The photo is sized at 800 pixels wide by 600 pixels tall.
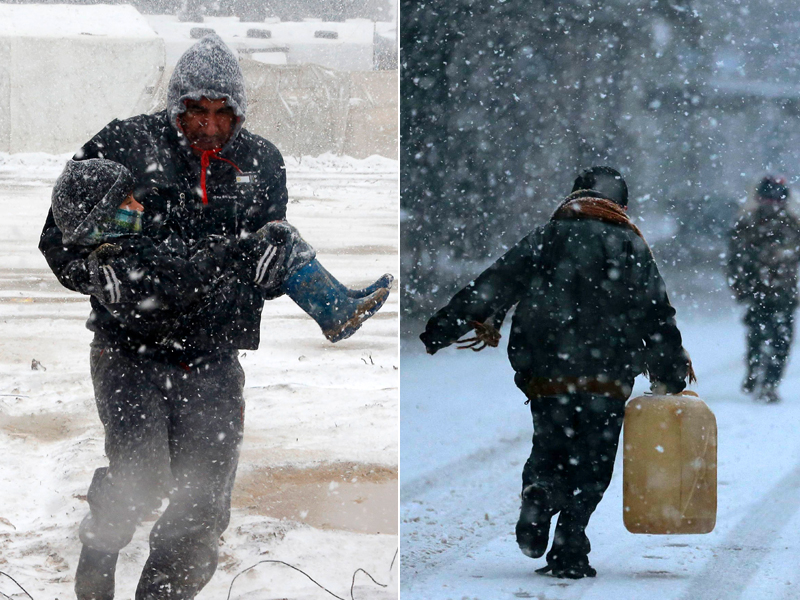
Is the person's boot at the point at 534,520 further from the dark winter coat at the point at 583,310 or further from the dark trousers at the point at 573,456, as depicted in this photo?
the dark winter coat at the point at 583,310

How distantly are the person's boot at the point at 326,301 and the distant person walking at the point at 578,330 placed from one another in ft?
1.90

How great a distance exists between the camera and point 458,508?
13.6ft

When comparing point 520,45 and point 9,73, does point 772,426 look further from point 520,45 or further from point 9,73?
point 9,73

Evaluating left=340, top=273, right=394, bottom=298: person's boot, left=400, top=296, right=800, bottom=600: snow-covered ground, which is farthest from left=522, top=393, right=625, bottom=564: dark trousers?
left=340, top=273, right=394, bottom=298: person's boot

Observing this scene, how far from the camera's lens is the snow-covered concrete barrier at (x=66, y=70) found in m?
3.74

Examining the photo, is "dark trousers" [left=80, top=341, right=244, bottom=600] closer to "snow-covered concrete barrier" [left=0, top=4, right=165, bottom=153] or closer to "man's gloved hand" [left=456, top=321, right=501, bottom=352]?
"man's gloved hand" [left=456, top=321, right=501, bottom=352]

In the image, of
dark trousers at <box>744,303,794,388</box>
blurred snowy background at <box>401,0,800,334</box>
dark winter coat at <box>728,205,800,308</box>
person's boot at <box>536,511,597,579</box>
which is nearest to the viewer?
person's boot at <box>536,511,597,579</box>

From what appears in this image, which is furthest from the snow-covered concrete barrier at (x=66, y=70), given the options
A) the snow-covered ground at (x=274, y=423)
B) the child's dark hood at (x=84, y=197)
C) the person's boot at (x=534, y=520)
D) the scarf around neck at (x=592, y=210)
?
the person's boot at (x=534, y=520)

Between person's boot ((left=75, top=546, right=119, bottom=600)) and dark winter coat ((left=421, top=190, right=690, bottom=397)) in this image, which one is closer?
person's boot ((left=75, top=546, right=119, bottom=600))

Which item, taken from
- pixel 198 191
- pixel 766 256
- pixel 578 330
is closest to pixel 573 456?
pixel 578 330

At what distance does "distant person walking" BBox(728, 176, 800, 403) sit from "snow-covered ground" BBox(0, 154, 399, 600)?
234 cm

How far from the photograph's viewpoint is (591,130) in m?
8.48

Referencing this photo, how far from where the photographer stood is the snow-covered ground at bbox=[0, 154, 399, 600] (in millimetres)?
3043

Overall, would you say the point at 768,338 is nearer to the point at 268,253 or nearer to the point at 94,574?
the point at 268,253
